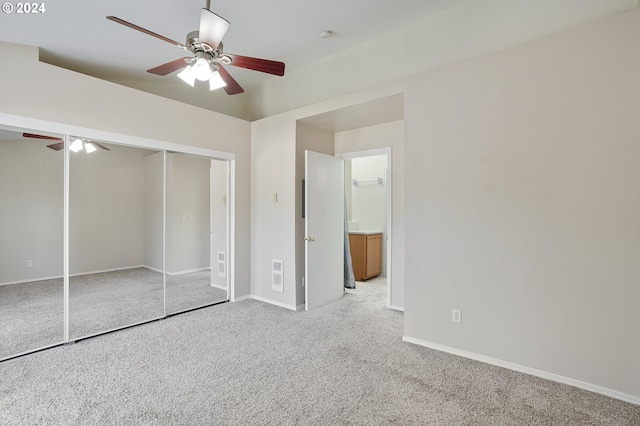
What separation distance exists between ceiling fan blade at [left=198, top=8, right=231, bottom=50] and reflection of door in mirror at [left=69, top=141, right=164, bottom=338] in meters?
2.00

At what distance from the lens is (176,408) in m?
2.04

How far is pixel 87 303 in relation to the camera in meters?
3.40

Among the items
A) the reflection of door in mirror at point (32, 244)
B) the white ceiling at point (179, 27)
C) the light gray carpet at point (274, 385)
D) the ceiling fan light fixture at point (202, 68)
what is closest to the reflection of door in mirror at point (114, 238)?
the reflection of door in mirror at point (32, 244)

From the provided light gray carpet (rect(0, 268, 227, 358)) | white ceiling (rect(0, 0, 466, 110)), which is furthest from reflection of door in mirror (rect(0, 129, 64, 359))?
white ceiling (rect(0, 0, 466, 110))

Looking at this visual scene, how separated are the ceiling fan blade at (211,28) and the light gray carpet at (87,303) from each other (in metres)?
2.79

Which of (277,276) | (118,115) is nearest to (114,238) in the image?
(118,115)

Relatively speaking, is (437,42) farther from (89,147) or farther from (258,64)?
(89,147)

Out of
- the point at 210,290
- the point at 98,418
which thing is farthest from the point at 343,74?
the point at 98,418

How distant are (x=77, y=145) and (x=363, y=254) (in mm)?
4320

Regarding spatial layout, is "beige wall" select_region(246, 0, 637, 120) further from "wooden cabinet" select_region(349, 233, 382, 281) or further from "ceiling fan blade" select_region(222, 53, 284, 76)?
"wooden cabinet" select_region(349, 233, 382, 281)

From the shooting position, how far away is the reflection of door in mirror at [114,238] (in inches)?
128

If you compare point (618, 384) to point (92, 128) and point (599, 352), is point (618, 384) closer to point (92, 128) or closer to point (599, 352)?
point (599, 352)

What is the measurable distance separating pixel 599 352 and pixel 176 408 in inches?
116

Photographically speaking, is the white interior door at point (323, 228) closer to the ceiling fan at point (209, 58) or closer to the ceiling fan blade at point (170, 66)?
the ceiling fan at point (209, 58)
